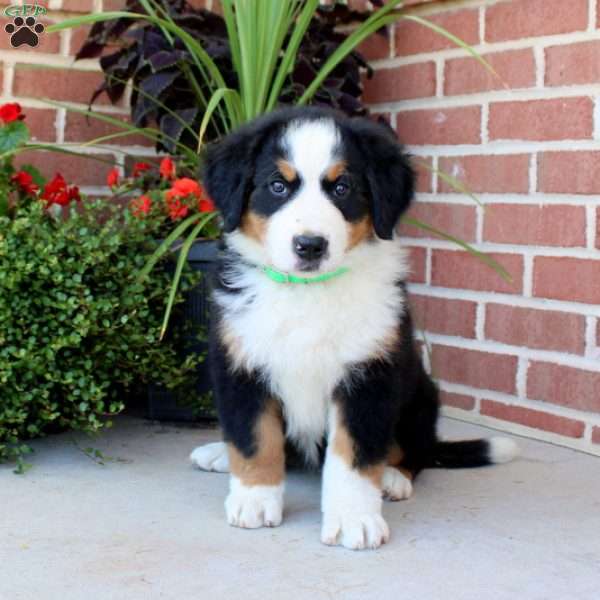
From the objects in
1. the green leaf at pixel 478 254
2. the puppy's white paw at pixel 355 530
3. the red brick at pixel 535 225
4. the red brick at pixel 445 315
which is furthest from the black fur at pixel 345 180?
the red brick at pixel 445 315

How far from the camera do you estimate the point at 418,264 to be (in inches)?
140

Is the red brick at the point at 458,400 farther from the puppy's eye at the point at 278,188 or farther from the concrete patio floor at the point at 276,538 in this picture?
the puppy's eye at the point at 278,188

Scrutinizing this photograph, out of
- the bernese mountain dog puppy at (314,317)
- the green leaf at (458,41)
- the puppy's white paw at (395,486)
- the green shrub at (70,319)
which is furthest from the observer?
the green leaf at (458,41)

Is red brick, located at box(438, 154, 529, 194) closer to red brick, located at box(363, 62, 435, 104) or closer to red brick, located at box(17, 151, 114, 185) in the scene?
red brick, located at box(363, 62, 435, 104)

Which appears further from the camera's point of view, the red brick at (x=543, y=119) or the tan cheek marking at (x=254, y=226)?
the red brick at (x=543, y=119)

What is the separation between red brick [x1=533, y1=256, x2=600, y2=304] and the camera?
2.98 meters

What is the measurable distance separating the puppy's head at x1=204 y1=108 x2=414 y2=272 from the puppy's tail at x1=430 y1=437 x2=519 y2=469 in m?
0.78

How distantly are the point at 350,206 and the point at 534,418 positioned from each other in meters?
1.31

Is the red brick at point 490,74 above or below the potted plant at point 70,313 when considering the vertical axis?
above

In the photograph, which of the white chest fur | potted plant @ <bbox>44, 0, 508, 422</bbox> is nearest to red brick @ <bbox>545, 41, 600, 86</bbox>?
potted plant @ <bbox>44, 0, 508, 422</bbox>

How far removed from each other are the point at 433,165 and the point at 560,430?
3.43 feet

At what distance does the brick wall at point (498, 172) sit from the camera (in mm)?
3008

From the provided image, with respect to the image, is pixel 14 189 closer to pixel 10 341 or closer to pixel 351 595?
pixel 10 341

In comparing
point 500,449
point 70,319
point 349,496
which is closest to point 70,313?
point 70,319
